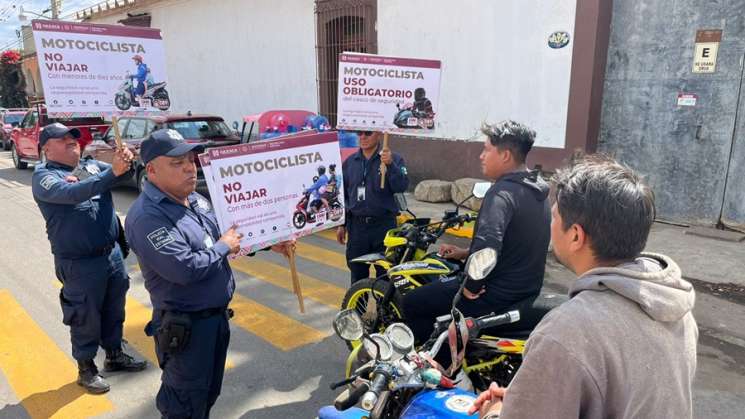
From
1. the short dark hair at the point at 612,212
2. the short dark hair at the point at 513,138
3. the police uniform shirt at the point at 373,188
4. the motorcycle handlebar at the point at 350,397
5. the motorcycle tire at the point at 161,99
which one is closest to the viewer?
the short dark hair at the point at 612,212

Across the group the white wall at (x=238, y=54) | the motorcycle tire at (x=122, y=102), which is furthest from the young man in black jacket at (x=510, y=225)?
the white wall at (x=238, y=54)

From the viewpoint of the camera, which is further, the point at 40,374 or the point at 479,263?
the point at 40,374

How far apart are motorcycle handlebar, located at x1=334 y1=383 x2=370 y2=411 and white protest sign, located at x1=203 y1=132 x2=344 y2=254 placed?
4.12ft

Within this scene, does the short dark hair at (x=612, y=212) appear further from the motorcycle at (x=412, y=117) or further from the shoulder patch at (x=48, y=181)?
the motorcycle at (x=412, y=117)

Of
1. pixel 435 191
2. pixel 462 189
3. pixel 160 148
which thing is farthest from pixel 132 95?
pixel 435 191

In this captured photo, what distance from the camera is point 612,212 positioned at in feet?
4.25

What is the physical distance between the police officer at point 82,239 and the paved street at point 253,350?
32 centimetres

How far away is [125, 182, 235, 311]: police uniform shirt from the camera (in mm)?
2541

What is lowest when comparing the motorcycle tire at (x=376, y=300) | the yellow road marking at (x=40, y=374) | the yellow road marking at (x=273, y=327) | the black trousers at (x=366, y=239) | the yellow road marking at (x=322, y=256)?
the yellow road marking at (x=322, y=256)

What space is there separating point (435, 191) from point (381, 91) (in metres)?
5.47

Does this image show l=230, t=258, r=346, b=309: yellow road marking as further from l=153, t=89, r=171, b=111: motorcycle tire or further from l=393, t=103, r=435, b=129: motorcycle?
l=153, t=89, r=171, b=111: motorcycle tire

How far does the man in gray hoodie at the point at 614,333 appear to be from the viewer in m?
1.16

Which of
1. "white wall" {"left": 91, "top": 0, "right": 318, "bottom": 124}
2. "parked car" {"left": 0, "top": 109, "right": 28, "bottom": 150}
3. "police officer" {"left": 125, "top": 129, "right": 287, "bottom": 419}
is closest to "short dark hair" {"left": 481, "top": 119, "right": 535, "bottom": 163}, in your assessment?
"police officer" {"left": 125, "top": 129, "right": 287, "bottom": 419}

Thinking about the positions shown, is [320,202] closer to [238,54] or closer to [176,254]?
[176,254]
